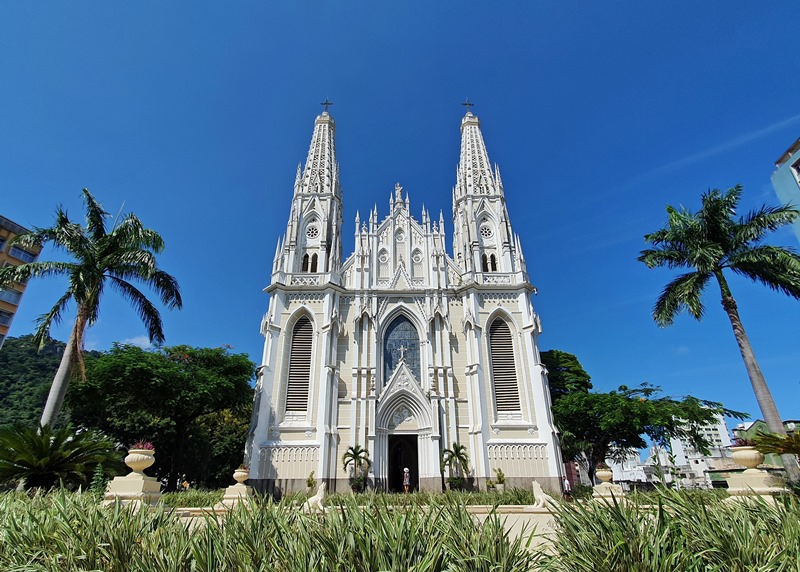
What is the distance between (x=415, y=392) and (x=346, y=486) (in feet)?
19.1

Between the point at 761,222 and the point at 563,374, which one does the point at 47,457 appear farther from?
the point at 563,374

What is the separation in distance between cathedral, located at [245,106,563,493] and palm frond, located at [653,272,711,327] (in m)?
7.70

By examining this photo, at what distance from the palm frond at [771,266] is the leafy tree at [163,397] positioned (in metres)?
24.4

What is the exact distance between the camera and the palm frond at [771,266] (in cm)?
1394

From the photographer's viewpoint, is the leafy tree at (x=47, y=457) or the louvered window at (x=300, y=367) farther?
the louvered window at (x=300, y=367)

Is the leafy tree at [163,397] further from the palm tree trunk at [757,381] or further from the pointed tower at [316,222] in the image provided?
the palm tree trunk at [757,381]

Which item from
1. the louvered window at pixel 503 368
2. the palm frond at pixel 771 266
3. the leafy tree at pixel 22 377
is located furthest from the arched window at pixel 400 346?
the leafy tree at pixel 22 377

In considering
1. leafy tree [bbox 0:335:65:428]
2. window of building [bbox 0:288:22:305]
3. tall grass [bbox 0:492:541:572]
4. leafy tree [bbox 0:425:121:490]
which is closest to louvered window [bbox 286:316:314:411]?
leafy tree [bbox 0:425:121:490]

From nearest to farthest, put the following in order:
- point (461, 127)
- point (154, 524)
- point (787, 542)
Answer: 1. point (787, 542)
2. point (154, 524)
3. point (461, 127)

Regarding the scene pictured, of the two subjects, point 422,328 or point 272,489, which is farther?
point 422,328

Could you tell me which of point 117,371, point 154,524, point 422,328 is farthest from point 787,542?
point 117,371

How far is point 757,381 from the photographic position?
1359cm

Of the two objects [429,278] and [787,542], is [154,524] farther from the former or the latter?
[429,278]

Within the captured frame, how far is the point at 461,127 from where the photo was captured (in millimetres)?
34875
